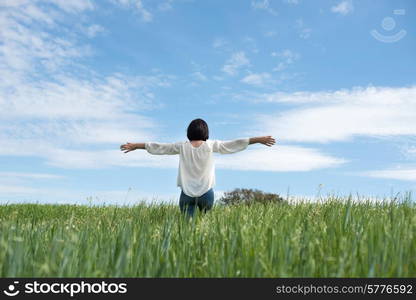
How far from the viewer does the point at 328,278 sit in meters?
2.81

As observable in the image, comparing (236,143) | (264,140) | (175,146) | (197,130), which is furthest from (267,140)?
(175,146)

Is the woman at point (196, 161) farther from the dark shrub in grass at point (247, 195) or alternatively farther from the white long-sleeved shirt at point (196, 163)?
the dark shrub in grass at point (247, 195)

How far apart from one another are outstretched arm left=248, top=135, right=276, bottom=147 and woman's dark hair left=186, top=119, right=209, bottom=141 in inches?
34.2

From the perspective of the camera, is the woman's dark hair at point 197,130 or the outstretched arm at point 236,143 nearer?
the outstretched arm at point 236,143

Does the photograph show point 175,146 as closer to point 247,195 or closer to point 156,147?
point 156,147

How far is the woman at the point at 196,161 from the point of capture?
758 cm

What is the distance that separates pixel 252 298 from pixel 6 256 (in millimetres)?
1827

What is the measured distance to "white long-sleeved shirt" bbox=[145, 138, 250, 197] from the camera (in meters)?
7.58

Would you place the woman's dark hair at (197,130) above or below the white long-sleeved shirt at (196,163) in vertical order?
above

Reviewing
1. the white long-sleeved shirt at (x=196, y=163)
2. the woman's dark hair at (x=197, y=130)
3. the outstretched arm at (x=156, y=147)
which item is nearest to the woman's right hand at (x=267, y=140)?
the white long-sleeved shirt at (x=196, y=163)

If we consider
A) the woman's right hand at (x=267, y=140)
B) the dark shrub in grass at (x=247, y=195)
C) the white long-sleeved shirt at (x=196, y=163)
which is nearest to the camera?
the woman's right hand at (x=267, y=140)

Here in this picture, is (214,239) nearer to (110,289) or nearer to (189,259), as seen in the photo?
(189,259)

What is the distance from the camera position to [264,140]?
279 inches

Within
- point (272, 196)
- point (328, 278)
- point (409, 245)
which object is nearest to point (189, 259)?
point (328, 278)
